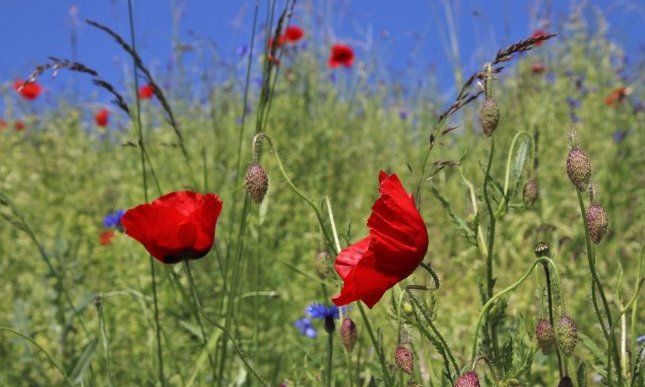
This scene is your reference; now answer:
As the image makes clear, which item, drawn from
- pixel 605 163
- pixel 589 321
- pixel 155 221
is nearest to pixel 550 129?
pixel 605 163

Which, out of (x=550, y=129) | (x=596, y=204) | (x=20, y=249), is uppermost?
(x=550, y=129)

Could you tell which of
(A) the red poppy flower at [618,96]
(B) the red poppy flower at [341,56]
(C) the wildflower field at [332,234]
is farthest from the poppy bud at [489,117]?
(B) the red poppy flower at [341,56]

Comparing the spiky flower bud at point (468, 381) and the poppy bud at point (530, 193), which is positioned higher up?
the poppy bud at point (530, 193)

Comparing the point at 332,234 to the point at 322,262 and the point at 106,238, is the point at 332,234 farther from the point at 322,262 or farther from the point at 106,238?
the point at 106,238

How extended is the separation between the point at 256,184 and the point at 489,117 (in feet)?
1.05

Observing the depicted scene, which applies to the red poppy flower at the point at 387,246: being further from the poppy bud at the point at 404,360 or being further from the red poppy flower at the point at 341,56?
the red poppy flower at the point at 341,56

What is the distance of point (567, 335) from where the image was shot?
94 centimetres

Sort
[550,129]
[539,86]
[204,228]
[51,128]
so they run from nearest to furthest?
[204,228] < [550,129] < [539,86] < [51,128]

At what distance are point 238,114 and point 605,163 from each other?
7.59 ft

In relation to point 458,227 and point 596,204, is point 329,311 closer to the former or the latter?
point 458,227

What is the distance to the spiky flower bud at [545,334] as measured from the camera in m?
1.03

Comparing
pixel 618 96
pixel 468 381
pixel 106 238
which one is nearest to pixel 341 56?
pixel 618 96

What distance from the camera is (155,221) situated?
1182 millimetres

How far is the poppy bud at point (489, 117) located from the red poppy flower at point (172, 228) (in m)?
0.39
